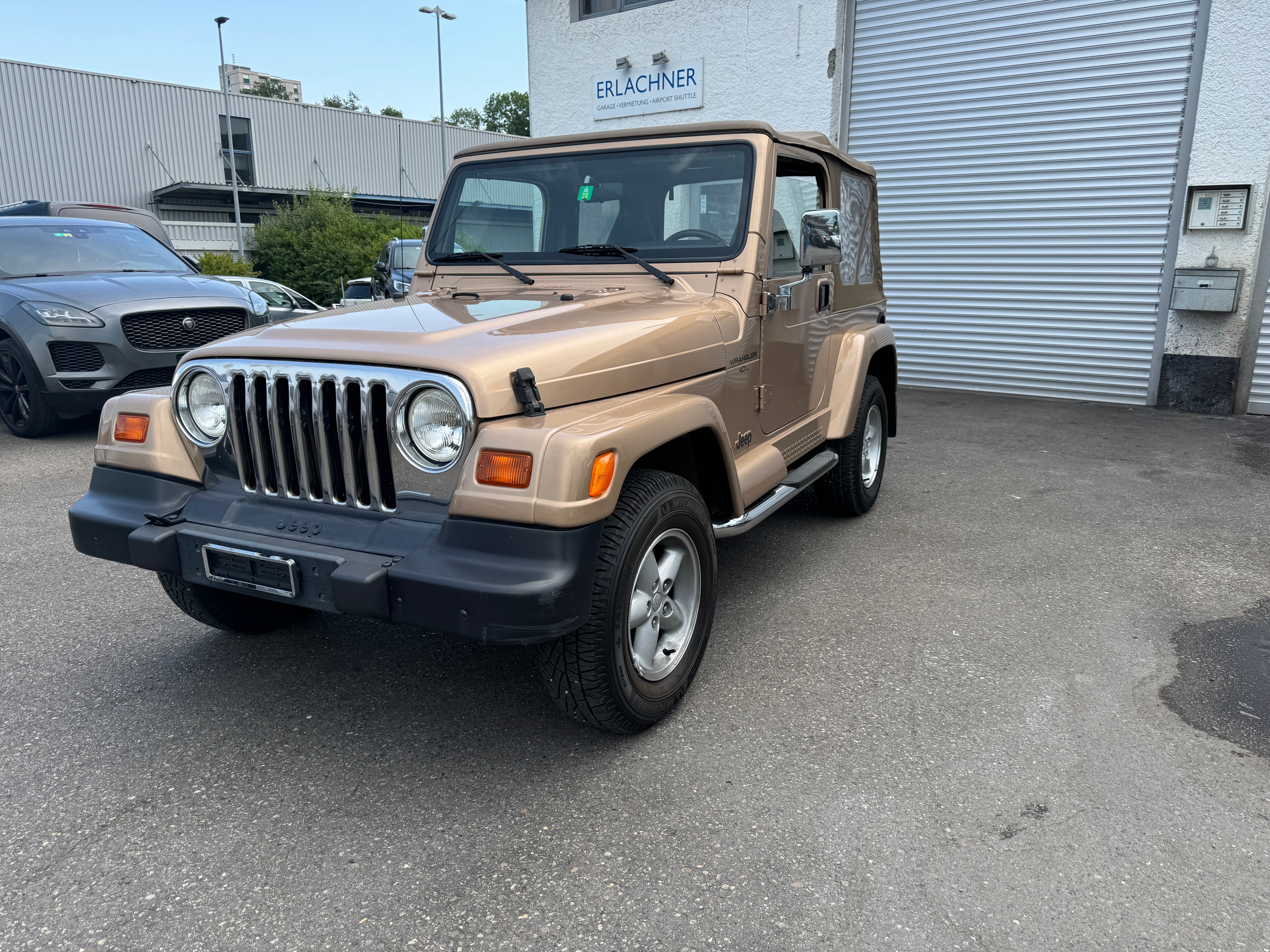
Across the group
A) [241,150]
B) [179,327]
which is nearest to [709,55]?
[179,327]

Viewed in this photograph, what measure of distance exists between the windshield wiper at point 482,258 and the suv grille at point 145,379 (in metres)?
4.24

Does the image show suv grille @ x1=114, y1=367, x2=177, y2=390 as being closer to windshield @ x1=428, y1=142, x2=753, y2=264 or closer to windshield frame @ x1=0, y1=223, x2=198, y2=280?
windshield frame @ x1=0, y1=223, x2=198, y2=280

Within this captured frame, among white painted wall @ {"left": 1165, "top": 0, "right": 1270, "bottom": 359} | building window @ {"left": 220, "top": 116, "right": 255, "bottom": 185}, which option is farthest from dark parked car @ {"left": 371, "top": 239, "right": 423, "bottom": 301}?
building window @ {"left": 220, "top": 116, "right": 255, "bottom": 185}

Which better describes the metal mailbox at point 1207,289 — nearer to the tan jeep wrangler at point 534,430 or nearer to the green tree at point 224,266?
the tan jeep wrangler at point 534,430

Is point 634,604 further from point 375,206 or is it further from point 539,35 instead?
point 375,206

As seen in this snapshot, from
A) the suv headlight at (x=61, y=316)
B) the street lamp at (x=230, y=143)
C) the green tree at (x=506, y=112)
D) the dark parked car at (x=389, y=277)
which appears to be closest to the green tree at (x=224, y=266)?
the street lamp at (x=230, y=143)

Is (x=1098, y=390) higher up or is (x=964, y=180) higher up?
(x=964, y=180)

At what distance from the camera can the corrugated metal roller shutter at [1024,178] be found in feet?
29.2

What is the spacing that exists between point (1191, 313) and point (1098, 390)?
1148 mm

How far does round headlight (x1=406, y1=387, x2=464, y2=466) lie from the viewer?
7.98 feet

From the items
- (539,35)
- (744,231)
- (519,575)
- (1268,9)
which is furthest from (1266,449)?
(539,35)

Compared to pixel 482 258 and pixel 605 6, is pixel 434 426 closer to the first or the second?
pixel 482 258

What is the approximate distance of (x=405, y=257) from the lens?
36.0 feet

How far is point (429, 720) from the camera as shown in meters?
2.93
